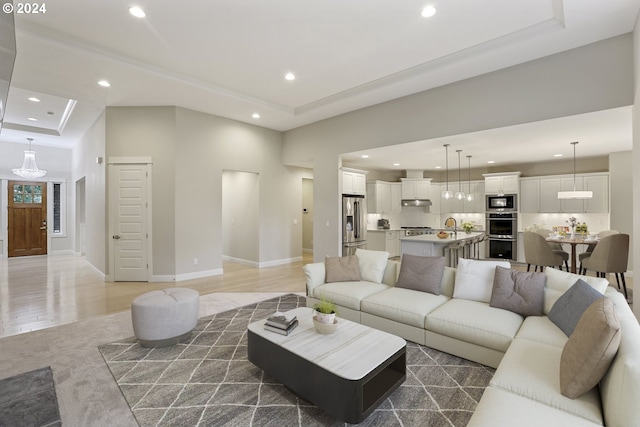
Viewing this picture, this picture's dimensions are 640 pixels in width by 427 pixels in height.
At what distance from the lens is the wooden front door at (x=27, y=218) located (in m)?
8.81

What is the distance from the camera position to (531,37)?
364 centimetres

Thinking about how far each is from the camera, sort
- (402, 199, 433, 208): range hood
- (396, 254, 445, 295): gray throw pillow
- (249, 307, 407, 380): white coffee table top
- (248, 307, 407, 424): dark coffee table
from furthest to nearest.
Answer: (402, 199, 433, 208): range hood
(396, 254, 445, 295): gray throw pillow
(249, 307, 407, 380): white coffee table top
(248, 307, 407, 424): dark coffee table

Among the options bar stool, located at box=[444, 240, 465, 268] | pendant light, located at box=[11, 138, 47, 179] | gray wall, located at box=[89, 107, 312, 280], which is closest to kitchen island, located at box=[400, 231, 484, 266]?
bar stool, located at box=[444, 240, 465, 268]

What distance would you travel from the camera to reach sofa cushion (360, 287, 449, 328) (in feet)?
10.2

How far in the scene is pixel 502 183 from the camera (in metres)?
8.46

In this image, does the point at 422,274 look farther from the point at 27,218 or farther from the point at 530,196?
the point at 27,218

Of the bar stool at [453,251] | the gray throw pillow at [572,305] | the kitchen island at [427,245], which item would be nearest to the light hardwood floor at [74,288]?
the kitchen island at [427,245]

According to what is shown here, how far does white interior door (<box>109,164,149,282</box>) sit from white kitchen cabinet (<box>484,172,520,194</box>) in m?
8.80

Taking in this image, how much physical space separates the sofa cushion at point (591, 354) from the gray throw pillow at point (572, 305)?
0.59 metres

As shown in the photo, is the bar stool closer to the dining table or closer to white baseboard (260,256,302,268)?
→ the dining table

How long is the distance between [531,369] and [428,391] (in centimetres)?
79

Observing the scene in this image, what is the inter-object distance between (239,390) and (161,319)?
126 centimetres

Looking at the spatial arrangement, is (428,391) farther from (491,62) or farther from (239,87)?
(239,87)

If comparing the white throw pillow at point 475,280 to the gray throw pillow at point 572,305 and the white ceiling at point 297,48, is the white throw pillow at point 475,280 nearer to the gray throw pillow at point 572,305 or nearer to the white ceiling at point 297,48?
the gray throw pillow at point 572,305
